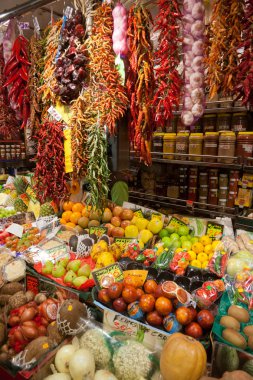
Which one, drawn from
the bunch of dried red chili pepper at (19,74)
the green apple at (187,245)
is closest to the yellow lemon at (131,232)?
the green apple at (187,245)

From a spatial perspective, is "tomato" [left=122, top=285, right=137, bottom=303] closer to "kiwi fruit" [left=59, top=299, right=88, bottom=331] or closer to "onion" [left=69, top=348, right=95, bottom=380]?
"kiwi fruit" [left=59, top=299, right=88, bottom=331]

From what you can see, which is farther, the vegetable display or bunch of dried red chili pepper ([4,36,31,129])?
bunch of dried red chili pepper ([4,36,31,129])

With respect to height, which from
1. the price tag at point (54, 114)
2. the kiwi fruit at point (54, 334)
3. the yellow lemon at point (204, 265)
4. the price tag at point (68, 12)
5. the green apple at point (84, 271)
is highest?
the price tag at point (68, 12)

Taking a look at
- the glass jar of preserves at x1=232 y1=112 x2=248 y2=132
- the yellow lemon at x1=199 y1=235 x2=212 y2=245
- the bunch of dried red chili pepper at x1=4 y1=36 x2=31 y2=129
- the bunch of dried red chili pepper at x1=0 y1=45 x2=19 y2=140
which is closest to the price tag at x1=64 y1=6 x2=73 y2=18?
the bunch of dried red chili pepper at x1=4 y1=36 x2=31 y2=129

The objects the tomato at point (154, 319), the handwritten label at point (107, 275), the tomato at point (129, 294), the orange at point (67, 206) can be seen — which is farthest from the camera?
the orange at point (67, 206)

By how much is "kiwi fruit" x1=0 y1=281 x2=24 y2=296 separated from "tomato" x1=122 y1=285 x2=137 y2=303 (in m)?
0.85

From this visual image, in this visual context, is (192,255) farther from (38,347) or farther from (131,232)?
(38,347)

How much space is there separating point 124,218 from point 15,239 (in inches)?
42.9

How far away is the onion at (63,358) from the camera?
142cm

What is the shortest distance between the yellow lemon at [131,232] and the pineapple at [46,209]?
0.96m

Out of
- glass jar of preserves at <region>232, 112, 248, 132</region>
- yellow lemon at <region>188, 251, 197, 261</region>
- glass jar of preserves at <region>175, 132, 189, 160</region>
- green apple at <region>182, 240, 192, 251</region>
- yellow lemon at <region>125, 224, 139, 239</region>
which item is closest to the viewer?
yellow lemon at <region>188, 251, 197, 261</region>

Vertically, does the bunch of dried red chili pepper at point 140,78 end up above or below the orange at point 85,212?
above

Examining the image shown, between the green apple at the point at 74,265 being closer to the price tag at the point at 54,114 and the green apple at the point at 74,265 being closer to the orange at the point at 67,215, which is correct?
the orange at the point at 67,215

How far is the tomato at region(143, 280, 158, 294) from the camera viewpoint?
173cm
